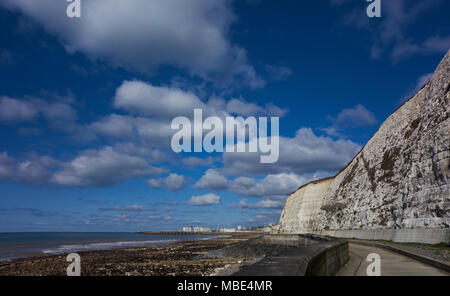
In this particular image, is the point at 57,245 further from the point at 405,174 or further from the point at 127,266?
the point at 405,174

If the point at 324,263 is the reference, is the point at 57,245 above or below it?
below

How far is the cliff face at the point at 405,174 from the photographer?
2467 cm

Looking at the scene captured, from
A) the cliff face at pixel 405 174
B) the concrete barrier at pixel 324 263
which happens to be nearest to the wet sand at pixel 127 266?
the concrete barrier at pixel 324 263

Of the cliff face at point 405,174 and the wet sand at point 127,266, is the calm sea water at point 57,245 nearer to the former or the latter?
the wet sand at point 127,266

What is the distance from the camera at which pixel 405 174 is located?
33.8 metres

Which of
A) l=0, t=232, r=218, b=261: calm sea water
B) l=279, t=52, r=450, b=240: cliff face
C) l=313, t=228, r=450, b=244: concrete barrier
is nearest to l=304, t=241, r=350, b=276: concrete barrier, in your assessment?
l=313, t=228, r=450, b=244: concrete barrier

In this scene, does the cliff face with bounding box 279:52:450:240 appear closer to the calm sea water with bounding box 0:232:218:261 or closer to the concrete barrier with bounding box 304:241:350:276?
the concrete barrier with bounding box 304:241:350:276

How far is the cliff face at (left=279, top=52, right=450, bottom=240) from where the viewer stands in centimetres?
2467

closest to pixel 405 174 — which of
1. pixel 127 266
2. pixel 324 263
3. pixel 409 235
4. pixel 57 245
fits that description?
pixel 409 235
